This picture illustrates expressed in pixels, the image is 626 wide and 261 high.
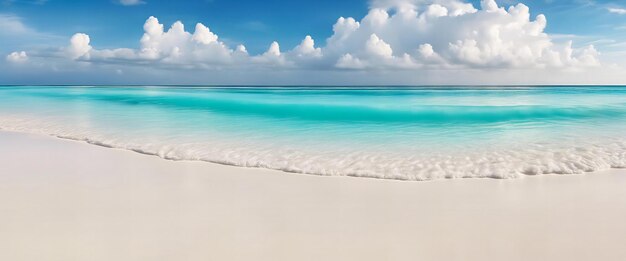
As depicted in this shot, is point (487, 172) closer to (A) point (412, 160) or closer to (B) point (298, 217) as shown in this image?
(A) point (412, 160)

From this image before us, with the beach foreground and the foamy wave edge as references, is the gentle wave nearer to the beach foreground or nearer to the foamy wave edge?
the foamy wave edge

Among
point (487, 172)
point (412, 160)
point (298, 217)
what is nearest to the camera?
point (298, 217)

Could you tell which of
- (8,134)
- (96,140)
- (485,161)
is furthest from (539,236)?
(8,134)

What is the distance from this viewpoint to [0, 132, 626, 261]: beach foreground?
10.5ft

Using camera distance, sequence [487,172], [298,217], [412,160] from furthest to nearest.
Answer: [412,160] < [487,172] < [298,217]

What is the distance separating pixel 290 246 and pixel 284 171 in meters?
2.77

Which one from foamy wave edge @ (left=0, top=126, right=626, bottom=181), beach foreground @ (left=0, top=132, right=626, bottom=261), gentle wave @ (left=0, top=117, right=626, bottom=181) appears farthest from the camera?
gentle wave @ (left=0, top=117, right=626, bottom=181)

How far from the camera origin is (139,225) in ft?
12.0

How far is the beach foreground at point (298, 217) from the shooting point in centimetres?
320

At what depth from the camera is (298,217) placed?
3914 mm

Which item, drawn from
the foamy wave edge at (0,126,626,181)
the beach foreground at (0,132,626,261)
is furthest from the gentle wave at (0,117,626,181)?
the beach foreground at (0,132,626,261)

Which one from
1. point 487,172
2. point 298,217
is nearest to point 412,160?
point 487,172

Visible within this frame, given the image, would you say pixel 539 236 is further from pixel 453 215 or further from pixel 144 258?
pixel 144 258

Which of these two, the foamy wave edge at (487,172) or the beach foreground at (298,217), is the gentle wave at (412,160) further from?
the beach foreground at (298,217)
